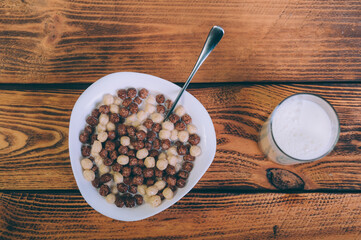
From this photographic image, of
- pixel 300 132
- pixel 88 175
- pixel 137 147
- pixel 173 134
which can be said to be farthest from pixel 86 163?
pixel 300 132

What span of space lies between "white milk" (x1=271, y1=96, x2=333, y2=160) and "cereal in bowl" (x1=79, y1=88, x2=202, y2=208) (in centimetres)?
20

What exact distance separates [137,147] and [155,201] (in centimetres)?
14

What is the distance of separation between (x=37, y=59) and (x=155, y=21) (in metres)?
0.35

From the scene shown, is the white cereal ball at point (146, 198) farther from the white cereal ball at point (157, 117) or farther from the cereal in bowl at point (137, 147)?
the white cereal ball at point (157, 117)

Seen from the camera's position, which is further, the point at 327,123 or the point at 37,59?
the point at 37,59

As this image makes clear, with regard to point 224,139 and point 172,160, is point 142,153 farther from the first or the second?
point 224,139

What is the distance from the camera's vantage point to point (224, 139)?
2.31 ft

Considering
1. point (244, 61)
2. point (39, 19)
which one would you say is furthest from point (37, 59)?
point (244, 61)

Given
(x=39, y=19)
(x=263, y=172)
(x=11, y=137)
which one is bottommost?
(x=11, y=137)

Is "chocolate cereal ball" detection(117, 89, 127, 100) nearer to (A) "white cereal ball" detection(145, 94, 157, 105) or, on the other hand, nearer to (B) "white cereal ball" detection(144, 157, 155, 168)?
(A) "white cereal ball" detection(145, 94, 157, 105)

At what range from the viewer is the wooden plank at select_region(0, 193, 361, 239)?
0.70 metres

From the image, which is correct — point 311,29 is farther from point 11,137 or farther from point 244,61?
point 11,137

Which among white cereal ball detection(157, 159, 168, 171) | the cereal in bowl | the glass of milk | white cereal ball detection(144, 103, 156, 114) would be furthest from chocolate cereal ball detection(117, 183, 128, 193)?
the glass of milk

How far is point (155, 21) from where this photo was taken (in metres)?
0.74
